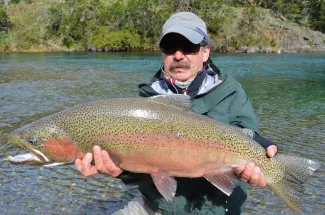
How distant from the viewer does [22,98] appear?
1470 centimetres

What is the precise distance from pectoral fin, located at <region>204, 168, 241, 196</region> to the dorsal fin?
0.55 m

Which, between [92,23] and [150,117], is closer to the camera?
[150,117]

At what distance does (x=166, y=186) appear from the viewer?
264 centimetres

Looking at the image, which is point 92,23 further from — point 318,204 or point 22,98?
point 318,204

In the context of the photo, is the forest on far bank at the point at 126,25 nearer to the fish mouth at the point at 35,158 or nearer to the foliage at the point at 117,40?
the foliage at the point at 117,40

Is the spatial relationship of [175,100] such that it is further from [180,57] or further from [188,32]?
[188,32]

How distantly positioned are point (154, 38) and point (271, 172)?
60056mm

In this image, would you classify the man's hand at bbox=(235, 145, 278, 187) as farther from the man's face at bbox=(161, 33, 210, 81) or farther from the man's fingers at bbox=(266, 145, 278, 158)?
the man's face at bbox=(161, 33, 210, 81)

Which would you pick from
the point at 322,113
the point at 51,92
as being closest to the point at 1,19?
the point at 51,92

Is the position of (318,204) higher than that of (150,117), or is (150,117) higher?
(150,117)

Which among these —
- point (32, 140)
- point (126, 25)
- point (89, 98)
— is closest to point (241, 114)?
point (32, 140)

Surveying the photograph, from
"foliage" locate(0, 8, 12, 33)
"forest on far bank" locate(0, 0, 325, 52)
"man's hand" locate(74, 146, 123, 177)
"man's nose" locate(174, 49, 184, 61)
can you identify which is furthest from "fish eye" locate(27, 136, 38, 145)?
"foliage" locate(0, 8, 12, 33)

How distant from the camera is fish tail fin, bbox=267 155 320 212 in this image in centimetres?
265

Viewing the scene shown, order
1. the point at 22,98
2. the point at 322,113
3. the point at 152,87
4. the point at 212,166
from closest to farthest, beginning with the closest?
the point at 212,166, the point at 152,87, the point at 322,113, the point at 22,98
